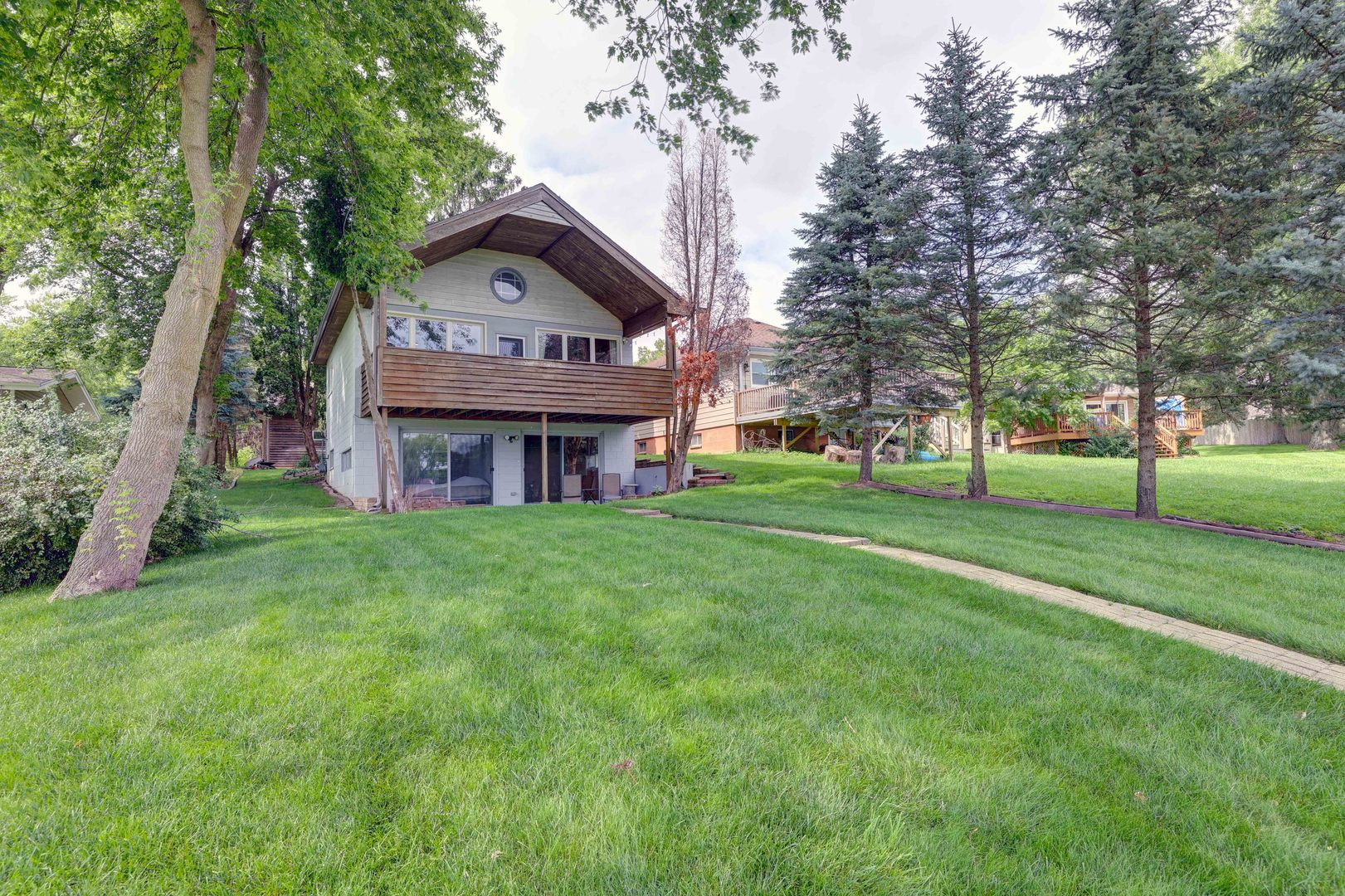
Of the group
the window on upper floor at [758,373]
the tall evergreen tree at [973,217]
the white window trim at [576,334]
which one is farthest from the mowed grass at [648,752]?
the window on upper floor at [758,373]

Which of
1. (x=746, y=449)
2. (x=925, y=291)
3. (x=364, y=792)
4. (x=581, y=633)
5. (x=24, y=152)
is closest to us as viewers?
(x=364, y=792)

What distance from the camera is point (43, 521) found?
5277 mm

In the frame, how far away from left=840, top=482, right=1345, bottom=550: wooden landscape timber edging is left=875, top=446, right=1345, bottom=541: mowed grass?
44 centimetres

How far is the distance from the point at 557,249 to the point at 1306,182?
43.5 feet

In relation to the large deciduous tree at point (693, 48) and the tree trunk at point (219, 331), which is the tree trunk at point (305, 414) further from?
the large deciduous tree at point (693, 48)

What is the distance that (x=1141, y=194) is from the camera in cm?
929

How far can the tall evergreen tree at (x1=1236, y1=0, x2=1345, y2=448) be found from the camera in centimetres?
615

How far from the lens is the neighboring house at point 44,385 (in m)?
12.8

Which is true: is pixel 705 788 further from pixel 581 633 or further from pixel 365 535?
pixel 365 535

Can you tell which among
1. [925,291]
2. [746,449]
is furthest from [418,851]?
[746,449]

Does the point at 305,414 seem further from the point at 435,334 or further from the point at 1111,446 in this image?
the point at 1111,446

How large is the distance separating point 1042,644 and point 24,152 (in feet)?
29.0

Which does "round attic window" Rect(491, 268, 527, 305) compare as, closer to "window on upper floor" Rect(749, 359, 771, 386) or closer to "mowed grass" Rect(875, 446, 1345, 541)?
"mowed grass" Rect(875, 446, 1345, 541)

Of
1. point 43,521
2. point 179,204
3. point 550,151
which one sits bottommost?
point 43,521
